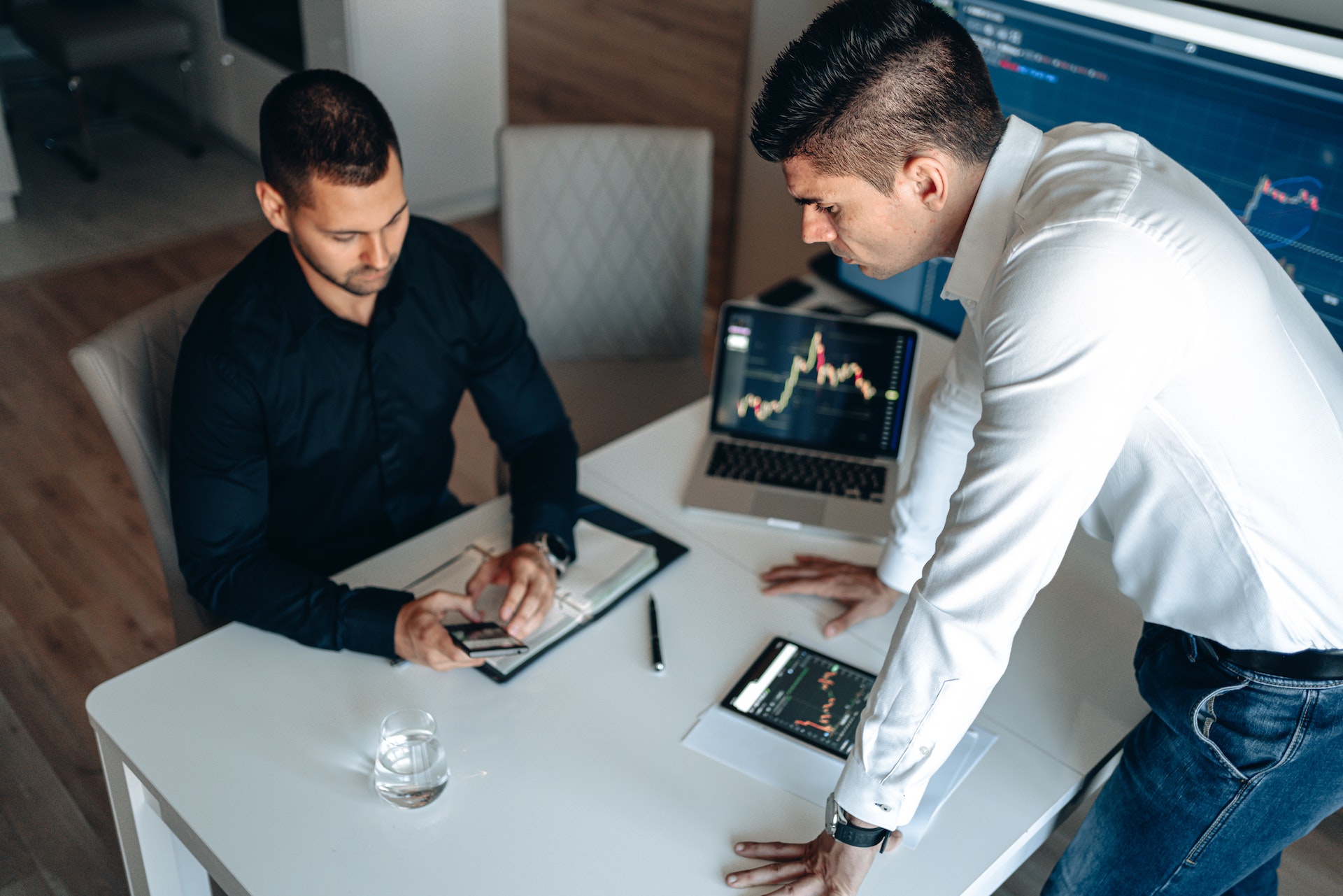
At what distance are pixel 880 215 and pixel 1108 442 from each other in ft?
1.10

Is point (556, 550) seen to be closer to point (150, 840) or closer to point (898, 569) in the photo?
point (898, 569)

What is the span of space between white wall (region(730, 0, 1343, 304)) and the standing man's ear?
169 cm

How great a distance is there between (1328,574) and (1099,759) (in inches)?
14.2

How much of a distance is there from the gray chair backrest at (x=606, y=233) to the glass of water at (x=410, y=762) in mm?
1367

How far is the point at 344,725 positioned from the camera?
130cm

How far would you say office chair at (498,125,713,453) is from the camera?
7.86 feet

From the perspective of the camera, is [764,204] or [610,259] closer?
[610,259]

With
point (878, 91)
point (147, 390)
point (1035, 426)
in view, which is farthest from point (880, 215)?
point (147, 390)

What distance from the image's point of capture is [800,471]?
181 cm

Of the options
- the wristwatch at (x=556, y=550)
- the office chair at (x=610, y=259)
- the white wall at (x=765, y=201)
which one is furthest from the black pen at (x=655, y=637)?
the white wall at (x=765, y=201)

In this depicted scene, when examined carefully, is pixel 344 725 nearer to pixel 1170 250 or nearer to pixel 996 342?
pixel 996 342

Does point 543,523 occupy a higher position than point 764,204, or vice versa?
point 543,523

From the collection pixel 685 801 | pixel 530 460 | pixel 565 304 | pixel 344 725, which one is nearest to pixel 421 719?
pixel 344 725

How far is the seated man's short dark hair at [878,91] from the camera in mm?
1059
